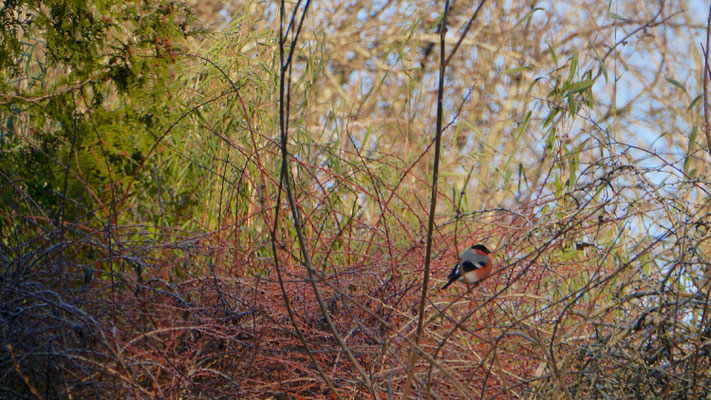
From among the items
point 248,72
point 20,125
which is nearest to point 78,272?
point 248,72

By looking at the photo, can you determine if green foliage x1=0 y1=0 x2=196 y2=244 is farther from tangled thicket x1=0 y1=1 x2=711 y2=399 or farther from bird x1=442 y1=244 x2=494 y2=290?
bird x1=442 y1=244 x2=494 y2=290

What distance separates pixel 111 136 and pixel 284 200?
0.77 meters

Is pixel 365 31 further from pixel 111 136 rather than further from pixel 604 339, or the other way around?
pixel 604 339

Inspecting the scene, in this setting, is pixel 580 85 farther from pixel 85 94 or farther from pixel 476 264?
pixel 85 94

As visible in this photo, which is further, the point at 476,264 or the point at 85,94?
the point at 85,94

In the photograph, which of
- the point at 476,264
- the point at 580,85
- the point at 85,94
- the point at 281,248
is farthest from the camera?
the point at 85,94

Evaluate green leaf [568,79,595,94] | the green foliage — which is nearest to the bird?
green leaf [568,79,595,94]

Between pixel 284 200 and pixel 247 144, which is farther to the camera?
pixel 247 144

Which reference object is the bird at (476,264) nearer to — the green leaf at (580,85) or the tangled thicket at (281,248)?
the tangled thicket at (281,248)

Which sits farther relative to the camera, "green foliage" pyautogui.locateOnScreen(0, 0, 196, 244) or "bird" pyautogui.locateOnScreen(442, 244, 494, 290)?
"green foliage" pyautogui.locateOnScreen(0, 0, 196, 244)

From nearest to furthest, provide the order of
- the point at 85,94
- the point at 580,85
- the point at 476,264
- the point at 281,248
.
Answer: the point at 281,248 < the point at 476,264 < the point at 580,85 < the point at 85,94

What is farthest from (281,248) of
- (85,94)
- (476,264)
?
(85,94)

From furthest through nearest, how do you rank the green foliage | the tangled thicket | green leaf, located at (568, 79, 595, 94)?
the green foliage, green leaf, located at (568, 79, 595, 94), the tangled thicket

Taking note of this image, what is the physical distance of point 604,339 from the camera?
1.79 m
